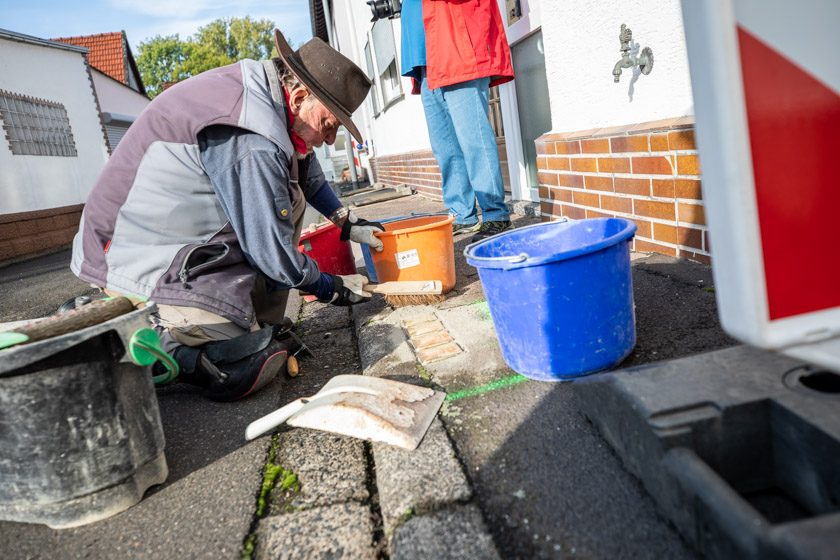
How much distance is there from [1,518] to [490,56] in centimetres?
350

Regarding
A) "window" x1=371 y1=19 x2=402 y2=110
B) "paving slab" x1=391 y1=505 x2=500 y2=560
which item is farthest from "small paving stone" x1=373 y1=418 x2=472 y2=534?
"window" x1=371 y1=19 x2=402 y2=110

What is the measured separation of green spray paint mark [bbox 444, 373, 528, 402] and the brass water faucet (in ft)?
5.61

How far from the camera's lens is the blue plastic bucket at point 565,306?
1666 millimetres

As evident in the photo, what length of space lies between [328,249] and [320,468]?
6.27 ft

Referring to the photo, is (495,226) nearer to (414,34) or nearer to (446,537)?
(414,34)

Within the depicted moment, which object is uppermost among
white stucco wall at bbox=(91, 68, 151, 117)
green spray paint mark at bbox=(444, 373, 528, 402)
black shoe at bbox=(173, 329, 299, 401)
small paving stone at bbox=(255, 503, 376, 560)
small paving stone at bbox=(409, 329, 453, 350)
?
white stucco wall at bbox=(91, 68, 151, 117)

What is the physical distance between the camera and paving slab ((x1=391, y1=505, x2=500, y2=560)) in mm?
1163

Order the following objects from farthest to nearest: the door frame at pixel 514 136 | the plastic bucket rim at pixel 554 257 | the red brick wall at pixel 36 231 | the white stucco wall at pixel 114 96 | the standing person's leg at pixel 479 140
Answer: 1. the white stucco wall at pixel 114 96
2. the red brick wall at pixel 36 231
3. the door frame at pixel 514 136
4. the standing person's leg at pixel 479 140
5. the plastic bucket rim at pixel 554 257

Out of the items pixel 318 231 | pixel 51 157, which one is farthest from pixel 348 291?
pixel 51 157

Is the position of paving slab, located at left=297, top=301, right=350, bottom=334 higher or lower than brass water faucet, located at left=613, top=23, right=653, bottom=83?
lower

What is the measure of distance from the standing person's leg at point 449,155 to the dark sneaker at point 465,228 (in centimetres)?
3

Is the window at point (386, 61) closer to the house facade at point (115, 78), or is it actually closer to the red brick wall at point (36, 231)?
the red brick wall at point (36, 231)

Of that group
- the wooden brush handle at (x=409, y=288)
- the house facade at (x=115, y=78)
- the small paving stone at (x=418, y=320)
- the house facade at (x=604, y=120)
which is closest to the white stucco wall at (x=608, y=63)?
the house facade at (x=604, y=120)

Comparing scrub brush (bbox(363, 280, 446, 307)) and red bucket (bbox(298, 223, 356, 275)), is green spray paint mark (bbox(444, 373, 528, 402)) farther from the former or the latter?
red bucket (bbox(298, 223, 356, 275))
